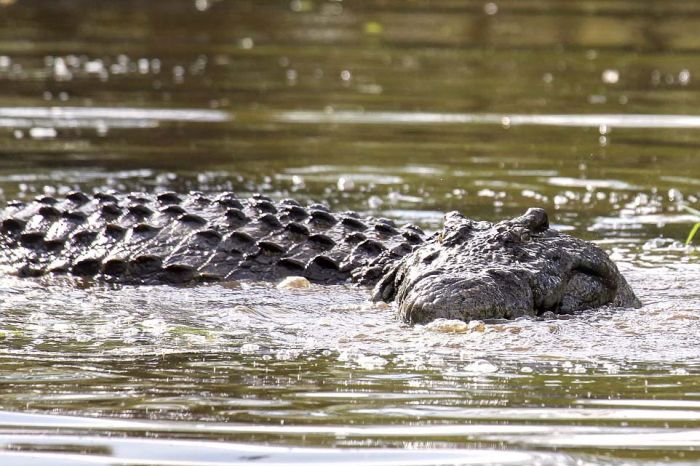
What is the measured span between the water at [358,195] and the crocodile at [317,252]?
0.14m

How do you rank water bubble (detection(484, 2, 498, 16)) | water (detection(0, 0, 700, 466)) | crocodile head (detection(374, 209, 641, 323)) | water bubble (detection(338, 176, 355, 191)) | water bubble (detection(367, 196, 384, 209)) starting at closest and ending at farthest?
water (detection(0, 0, 700, 466)) → crocodile head (detection(374, 209, 641, 323)) → water bubble (detection(367, 196, 384, 209)) → water bubble (detection(338, 176, 355, 191)) → water bubble (detection(484, 2, 498, 16))

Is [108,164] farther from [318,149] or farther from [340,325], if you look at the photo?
[340,325]

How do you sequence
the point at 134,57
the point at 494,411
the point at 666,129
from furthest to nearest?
the point at 134,57
the point at 666,129
the point at 494,411

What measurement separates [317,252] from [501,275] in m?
1.23

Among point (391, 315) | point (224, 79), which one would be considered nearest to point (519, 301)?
point (391, 315)

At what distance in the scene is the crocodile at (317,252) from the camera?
201 inches

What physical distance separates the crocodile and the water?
0.14 m

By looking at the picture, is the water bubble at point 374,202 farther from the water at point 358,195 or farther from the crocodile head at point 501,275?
the crocodile head at point 501,275

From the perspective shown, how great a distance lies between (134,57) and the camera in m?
16.5

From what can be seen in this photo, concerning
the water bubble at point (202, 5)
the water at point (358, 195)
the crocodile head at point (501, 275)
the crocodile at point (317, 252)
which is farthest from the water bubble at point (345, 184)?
the water bubble at point (202, 5)

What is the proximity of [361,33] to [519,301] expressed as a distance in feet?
44.2

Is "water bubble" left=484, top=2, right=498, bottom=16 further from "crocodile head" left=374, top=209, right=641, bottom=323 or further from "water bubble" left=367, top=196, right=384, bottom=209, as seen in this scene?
"crocodile head" left=374, top=209, right=641, bottom=323

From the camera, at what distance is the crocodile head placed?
5.02 meters

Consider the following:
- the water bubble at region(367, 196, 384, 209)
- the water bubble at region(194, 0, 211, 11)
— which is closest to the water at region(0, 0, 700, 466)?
the water bubble at region(367, 196, 384, 209)
